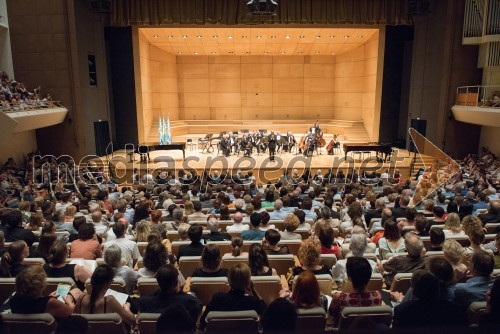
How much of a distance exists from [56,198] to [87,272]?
609cm

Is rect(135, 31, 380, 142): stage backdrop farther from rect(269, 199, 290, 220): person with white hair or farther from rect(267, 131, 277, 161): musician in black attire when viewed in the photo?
rect(269, 199, 290, 220): person with white hair

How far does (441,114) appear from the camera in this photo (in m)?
15.9

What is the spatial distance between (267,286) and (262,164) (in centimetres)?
1154

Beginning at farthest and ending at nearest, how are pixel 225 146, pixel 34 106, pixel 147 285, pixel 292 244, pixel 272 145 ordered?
1. pixel 225 146
2. pixel 272 145
3. pixel 34 106
4. pixel 292 244
5. pixel 147 285

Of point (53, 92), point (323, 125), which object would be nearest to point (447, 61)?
point (323, 125)

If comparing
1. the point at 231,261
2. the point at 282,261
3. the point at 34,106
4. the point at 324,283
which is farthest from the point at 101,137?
the point at 324,283

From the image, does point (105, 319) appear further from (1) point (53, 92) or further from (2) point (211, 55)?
(2) point (211, 55)

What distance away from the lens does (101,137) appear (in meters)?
17.3

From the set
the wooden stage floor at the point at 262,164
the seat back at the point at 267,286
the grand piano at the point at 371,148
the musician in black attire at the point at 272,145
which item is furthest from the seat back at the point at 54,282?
the grand piano at the point at 371,148

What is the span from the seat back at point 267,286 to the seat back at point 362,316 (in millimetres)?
866

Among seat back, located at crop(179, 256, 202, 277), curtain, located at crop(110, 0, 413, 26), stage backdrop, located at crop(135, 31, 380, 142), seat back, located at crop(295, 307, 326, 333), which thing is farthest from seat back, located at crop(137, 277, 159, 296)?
stage backdrop, located at crop(135, 31, 380, 142)

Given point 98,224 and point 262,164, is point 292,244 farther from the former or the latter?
point 262,164

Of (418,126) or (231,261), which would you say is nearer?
(231,261)

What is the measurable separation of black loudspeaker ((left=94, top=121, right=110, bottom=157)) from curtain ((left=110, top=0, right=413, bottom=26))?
181 inches
